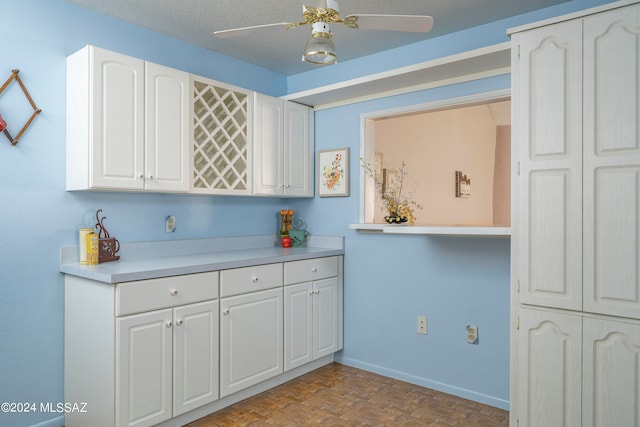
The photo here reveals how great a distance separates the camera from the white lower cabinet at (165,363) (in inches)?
84.7

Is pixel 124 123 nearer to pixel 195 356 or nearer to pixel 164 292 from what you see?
pixel 164 292

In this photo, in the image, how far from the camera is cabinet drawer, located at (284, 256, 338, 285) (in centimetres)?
307

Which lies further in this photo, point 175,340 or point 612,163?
point 175,340

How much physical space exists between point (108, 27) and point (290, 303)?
2.16 metres

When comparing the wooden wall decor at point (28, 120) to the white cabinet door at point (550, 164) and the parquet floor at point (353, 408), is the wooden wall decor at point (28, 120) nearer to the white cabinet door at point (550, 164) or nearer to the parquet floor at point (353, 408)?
the parquet floor at point (353, 408)

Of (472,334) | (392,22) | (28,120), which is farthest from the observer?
(472,334)

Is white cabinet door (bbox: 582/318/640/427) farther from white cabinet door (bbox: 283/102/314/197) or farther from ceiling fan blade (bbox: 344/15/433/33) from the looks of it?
white cabinet door (bbox: 283/102/314/197)

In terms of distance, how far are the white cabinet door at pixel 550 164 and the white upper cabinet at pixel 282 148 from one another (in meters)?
1.81

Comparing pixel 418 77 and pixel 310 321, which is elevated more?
pixel 418 77

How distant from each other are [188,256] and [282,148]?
1.12m

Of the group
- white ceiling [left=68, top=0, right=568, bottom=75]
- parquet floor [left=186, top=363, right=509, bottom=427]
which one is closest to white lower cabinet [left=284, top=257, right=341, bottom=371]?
parquet floor [left=186, top=363, right=509, bottom=427]

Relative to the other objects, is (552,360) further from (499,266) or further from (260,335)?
(260,335)

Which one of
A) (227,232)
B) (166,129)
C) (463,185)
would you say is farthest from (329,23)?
(463,185)

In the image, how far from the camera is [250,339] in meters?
2.79
